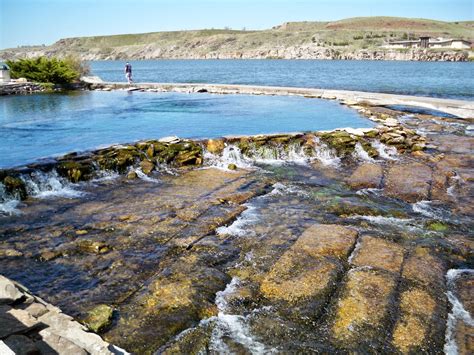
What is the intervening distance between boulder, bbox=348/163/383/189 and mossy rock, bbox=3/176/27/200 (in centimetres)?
963

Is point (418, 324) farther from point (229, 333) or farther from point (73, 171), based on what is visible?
point (73, 171)

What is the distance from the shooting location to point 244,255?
807 centimetres

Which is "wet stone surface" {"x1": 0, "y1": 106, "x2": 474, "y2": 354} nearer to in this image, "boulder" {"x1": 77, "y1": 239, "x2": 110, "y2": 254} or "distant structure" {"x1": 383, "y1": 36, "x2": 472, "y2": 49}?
"boulder" {"x1": 77, "y1": 239, "x2": 110, "y2": 254}

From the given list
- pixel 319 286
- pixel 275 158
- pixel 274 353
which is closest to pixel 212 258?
pixel 319 286

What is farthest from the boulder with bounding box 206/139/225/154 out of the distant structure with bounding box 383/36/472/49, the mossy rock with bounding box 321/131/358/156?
the distant structure with bounding box 383/36/472/49

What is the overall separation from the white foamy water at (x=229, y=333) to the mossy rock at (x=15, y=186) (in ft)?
25.3

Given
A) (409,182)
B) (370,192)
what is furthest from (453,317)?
(409,182)

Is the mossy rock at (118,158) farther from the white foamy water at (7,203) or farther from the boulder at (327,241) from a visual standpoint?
the boulder at (327,241)

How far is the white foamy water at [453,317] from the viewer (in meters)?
5.58

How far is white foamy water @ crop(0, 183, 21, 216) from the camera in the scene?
34.3 feet

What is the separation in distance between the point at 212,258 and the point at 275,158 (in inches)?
352

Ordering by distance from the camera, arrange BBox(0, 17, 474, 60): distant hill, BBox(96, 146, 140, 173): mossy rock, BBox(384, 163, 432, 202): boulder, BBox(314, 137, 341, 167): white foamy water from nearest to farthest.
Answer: BBox(384, 163, 432, 202): boulder < BBox(96, 146, 140, 173): mossy rock < BBox(314, 137, 341, 167): white foamy water < BBox(0, 17, 474, 60): distant hill

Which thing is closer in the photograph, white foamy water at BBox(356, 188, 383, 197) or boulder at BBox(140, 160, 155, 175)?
white foamy water at BBox(356, 188, 383, 197)

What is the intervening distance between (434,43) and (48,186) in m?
142
